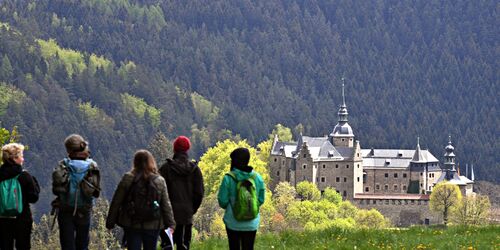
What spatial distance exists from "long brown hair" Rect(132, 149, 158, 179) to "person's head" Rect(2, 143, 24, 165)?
2.35 meters

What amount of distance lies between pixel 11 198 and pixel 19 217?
45cm

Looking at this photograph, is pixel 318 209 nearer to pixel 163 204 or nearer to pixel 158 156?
pixel 158 156

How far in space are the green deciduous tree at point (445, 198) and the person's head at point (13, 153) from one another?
136 m

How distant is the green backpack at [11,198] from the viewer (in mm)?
24750

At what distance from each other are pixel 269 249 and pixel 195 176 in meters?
3.80

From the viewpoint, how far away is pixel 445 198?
162500mm

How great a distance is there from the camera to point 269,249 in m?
29.6

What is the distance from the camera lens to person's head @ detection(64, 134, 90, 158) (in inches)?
955

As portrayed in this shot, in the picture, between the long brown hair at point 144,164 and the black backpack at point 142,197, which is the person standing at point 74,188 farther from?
the long brown hair at point 144,164

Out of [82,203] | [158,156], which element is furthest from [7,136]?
[158,156]

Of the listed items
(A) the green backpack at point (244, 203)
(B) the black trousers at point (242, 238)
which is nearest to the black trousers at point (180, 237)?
(B) the black trousers at point (242, 238)

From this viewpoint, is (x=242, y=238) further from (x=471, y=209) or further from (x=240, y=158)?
(x=471, y=209)

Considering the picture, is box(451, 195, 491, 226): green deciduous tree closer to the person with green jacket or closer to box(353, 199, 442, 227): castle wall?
box(353, 199, 442, 227): castle wall

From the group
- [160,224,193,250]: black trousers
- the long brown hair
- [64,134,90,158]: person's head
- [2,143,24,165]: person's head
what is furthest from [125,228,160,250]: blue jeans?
[2,143,24,165]: person's head
